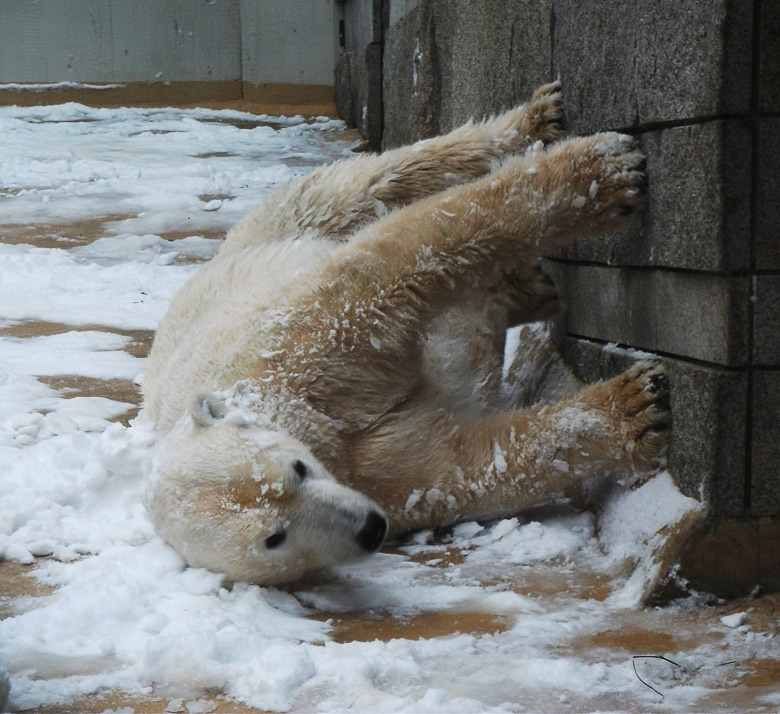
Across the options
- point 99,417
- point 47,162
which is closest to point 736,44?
point 99,417

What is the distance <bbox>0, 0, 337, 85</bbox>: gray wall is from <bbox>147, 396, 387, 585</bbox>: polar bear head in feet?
42.3

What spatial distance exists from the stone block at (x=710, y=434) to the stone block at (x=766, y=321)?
0.07 m

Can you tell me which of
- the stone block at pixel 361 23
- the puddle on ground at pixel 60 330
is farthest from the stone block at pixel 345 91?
the puddle on ground at pixel 60 330

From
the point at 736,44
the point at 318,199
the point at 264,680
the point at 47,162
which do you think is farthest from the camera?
the point at 47,162

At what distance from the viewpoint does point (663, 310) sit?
289 cm

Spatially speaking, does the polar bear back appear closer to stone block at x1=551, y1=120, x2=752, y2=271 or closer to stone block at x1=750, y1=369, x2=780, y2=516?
stone block at x1=551, y1=120, x2=752, y2=271

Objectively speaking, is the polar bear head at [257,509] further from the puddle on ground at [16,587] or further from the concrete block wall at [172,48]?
the concrete block wall at [172,48]

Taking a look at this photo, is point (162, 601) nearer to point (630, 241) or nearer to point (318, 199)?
point (630, 241)

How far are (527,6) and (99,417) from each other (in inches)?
90.9

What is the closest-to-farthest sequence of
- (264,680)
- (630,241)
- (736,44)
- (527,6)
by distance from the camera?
(264,680)
(736,44)
(630,241)
(527,6)

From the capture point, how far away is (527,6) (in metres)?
3.89

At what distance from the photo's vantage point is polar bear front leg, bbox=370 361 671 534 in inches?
117

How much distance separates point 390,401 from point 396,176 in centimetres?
113

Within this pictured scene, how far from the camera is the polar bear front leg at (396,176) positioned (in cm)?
373
